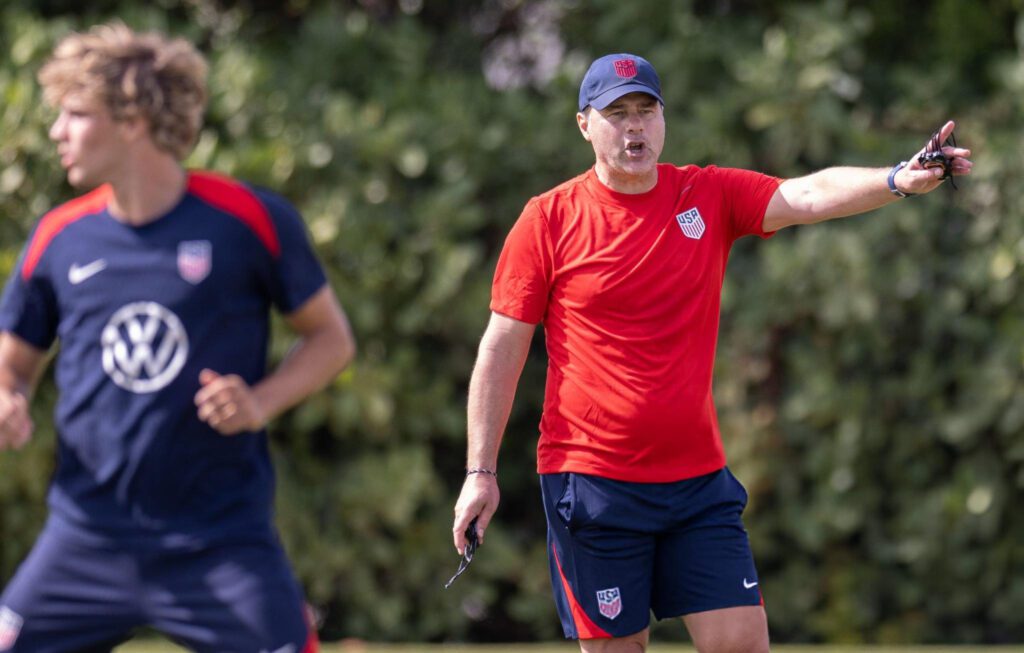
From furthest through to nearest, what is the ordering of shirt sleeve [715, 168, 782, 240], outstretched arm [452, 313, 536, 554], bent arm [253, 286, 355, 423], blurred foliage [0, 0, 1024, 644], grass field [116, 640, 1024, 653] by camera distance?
blurred foliage [0, 0, 1024, 644]
grass field [116, 640, 1024, 653]
shirt sleeve [715, 168, 782, 240]
outstretched arm [452, 313, 536, 554]
bent arm [253, 286, 355, 423]

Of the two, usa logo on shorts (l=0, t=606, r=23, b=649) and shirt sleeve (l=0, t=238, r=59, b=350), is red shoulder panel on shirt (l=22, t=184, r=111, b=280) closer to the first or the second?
shirt sleeve (l=0, t=238, r=59, b=350)

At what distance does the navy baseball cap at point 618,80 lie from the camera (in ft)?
17.0

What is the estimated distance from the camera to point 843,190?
5.16m

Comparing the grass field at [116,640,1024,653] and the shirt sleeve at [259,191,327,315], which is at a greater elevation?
the shirt sleeve at [259,191,327,315]

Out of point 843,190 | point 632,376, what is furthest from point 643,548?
point 843,190

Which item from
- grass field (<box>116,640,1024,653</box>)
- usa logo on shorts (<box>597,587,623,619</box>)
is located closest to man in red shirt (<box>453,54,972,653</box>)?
usa logo on shorts (<box>597,587,623,619</box>)

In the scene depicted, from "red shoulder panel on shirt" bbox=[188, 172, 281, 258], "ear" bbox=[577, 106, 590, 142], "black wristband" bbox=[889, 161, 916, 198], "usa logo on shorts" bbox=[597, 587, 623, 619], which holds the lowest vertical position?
"usa logo on shorts" bbox=[597, 587, 623, 619]

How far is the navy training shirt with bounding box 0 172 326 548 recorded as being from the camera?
379 cm

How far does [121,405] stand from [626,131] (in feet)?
6.69

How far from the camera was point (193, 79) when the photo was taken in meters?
3.92

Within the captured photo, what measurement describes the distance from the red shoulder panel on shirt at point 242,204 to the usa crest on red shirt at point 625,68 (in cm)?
165

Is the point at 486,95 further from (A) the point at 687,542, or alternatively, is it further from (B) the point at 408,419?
(A) the point at 687,542

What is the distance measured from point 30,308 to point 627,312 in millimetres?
1897

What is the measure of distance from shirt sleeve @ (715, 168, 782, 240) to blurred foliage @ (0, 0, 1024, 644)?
4.73m
